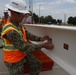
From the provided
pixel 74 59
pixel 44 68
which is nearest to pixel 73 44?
pixel 74 59

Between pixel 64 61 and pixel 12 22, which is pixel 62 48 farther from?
pixel 12 22

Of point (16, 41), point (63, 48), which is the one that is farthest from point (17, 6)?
point (63, 48)

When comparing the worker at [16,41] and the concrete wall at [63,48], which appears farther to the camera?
the worker at [16,41]

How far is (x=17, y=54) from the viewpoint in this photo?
3.92 meters

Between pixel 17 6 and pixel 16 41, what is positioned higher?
pixel 17 6

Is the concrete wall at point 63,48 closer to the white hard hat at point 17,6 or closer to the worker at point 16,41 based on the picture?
the worker at point 16,41

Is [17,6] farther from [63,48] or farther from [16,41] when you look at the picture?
[63,48]

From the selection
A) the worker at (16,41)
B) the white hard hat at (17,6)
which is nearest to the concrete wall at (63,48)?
the worker at (16,41)

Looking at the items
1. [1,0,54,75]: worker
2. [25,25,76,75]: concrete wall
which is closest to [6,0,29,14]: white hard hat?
[1,0,54,75]: worker

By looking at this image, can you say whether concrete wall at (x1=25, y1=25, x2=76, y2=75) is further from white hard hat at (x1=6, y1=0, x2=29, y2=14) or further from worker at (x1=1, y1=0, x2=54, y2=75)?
white hard hat at (x1=6, y1=0, x2=29, y2=14)

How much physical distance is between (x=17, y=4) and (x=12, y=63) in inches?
39.2

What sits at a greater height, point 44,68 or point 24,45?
point 24,45

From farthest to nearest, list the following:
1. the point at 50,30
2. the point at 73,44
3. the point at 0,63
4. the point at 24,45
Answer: the point at 0,63 → the point at 50,30 → the point at 24,45 → the point at 73,44

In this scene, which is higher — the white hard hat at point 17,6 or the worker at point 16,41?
the white hard hat at point 17,6
